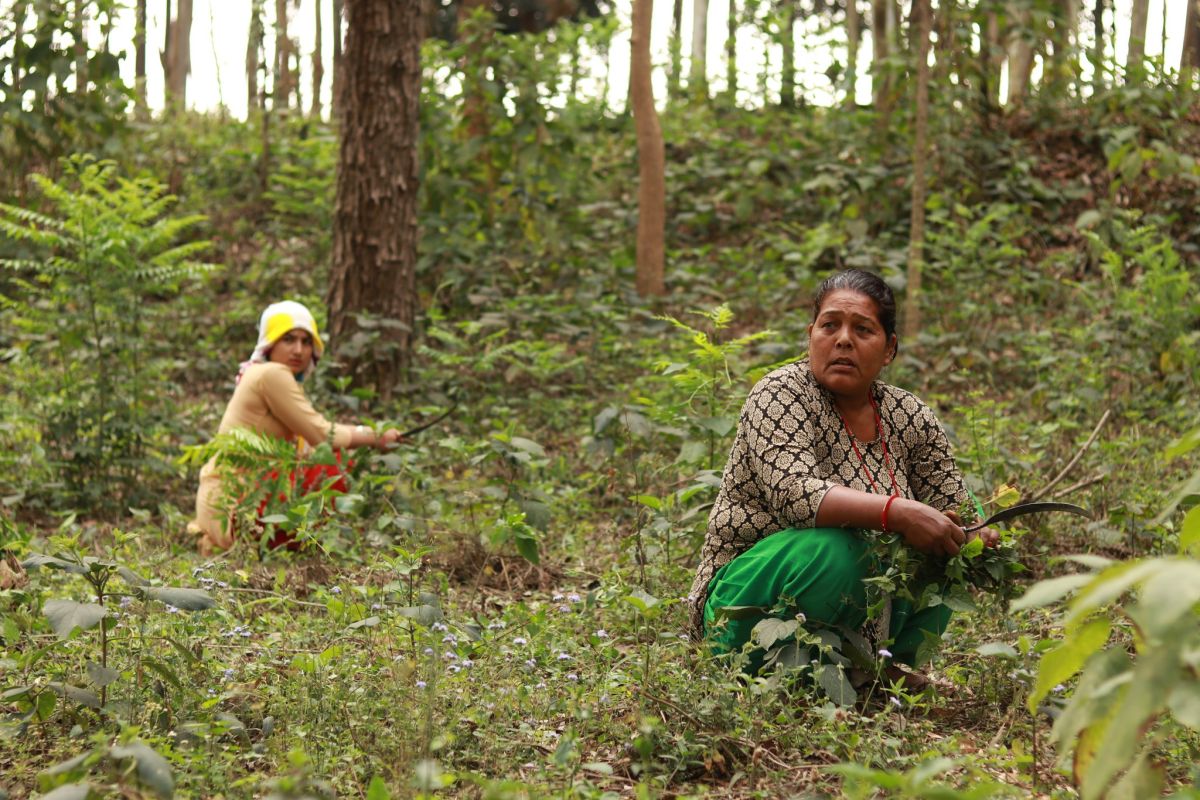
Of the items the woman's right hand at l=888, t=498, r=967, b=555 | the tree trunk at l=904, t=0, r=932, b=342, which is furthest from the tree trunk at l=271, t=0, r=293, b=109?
the woman's right hand at l=888, t=498, r=967, b=555

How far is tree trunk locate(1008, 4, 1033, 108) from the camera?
10.7 metres

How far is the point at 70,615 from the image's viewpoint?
301 cm

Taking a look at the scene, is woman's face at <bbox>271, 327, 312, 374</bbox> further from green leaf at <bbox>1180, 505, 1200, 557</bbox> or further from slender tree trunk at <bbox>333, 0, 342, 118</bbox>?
slender tree trunk at <bbox>333, 0, 342, 118</bbox>

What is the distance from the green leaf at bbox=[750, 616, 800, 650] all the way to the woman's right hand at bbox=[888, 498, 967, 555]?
1.37 feet

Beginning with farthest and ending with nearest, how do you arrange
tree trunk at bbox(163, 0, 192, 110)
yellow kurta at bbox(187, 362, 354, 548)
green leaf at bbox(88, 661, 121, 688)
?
tree trunk at bbox(163, 0, 192, 110) → yellow kurta at bbox(187, 362, 354, 548) → green leaf at bbox(88, 661, 121, 688)

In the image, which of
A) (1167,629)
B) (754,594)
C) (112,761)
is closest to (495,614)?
(754,594)

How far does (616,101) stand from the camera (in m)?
14.4

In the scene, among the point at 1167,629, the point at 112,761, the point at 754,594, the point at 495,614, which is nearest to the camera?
the point at 1167,629

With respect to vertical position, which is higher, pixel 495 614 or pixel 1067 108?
pixel 1067 108

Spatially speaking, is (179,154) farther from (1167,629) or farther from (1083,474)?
(1167,629)

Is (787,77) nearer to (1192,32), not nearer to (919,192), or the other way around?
(919,192)

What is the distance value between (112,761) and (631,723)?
1.39 metres

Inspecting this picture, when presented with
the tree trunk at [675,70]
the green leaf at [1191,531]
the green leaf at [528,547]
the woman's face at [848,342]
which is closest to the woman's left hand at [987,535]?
the woman's face at [848,342]

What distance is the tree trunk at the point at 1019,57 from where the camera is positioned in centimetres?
1066
